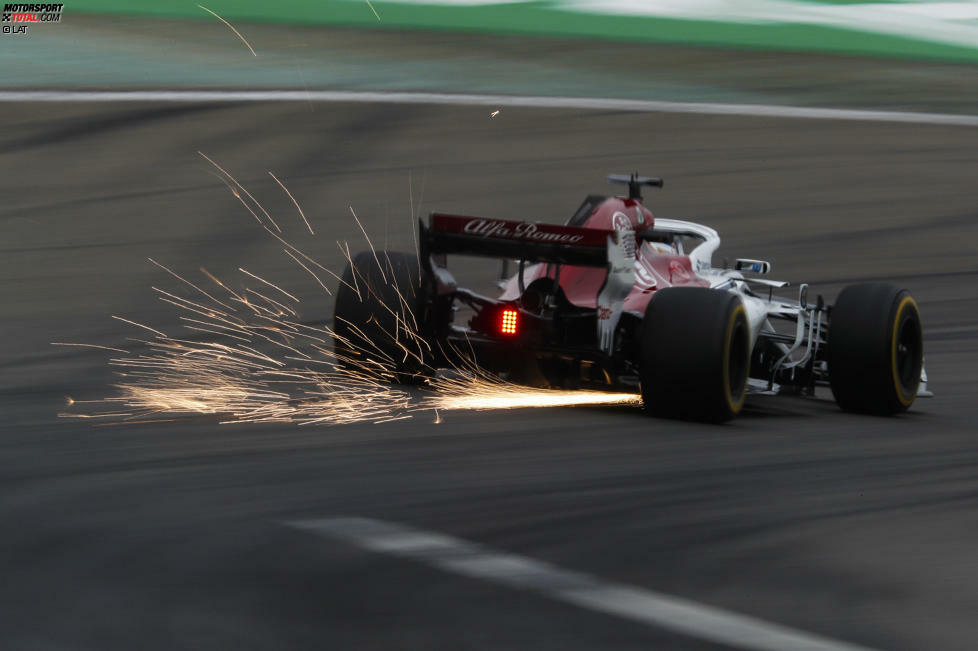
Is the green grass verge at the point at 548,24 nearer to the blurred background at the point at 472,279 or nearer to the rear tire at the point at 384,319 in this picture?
the blurred background at the point at 472,279

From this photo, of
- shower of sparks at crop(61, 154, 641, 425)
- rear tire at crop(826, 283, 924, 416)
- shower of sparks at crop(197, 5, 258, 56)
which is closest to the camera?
shower of sparks at crop(61, 154, 641, 425)

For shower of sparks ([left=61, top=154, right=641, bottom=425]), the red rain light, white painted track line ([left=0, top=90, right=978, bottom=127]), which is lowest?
shower of sparks ([left=61, top=154, right=641, bottom=425])

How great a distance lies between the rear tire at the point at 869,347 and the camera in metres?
9.13

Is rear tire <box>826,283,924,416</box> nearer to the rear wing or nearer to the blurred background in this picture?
the blurred background

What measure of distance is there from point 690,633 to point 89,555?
2.09 m

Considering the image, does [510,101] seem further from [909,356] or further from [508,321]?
[508,321]

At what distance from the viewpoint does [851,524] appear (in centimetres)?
626

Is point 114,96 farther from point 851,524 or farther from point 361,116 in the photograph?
point 851,524

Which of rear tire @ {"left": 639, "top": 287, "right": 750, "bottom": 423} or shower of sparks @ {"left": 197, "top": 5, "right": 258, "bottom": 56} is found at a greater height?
shower of sparks @ {"left": 197, "top": 5, "right": 258, "bottom": 56}

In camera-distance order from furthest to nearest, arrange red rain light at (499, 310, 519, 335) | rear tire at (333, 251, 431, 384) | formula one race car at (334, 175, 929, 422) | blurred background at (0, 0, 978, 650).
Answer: rear tire at (333, 251, 431, 384), red rain light at (499, 310, 519, 335), formula one race car at (334, 175, 929, 422), blurred background at (0, 0, 978, 650)

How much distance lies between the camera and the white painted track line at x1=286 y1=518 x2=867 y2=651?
4746mm

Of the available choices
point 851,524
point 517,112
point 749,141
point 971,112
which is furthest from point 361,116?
point 851,524

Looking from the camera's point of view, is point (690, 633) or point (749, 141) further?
point (749, 141)

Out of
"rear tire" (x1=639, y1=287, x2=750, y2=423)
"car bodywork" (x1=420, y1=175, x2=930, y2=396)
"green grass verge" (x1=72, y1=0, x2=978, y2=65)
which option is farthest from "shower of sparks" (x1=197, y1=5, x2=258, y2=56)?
"rear tire" (x1=639, y1=287, x2=750, y2=423)
